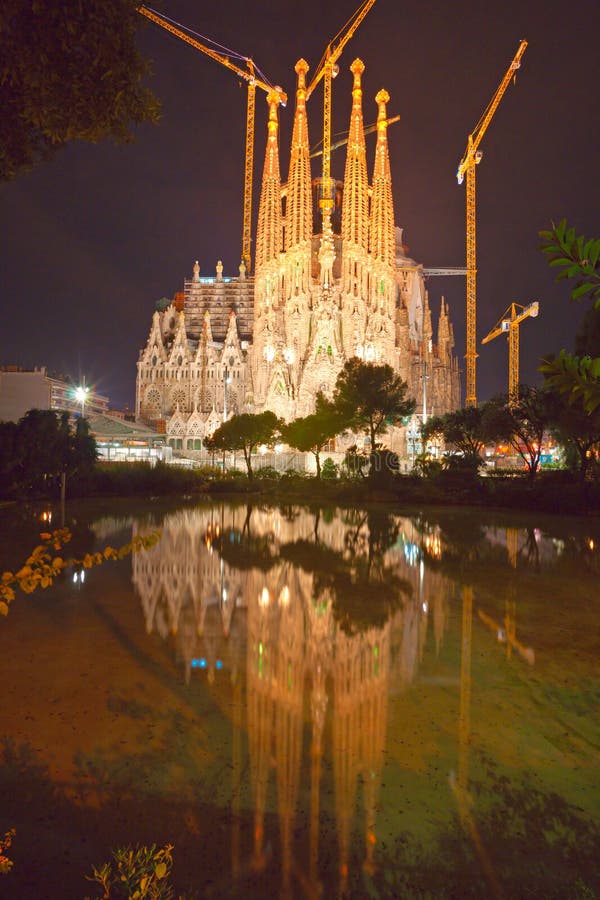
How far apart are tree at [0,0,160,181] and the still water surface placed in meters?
5.04

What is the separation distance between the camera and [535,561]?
12648 mm

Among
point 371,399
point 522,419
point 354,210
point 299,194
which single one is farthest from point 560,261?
point 354,210

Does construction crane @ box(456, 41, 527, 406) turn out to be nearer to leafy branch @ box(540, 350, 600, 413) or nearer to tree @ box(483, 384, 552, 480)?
tree @ box(483, 384, 552, 480)

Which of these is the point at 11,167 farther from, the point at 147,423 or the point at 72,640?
the point at 147,423

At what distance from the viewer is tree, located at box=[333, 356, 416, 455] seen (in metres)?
39.2

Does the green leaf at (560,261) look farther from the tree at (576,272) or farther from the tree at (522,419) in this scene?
the tree at (522,419)

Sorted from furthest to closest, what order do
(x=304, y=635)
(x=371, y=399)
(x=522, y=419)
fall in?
(x=371, y=399), (x=522, y=419), (x=304, y=635)

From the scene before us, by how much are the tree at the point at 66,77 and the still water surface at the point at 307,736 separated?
5039 mm

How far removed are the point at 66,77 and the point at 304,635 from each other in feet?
21.1

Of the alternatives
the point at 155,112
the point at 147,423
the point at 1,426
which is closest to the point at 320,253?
the point at 147,423

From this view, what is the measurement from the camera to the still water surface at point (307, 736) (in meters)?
3.11

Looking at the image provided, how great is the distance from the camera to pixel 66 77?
4.27m

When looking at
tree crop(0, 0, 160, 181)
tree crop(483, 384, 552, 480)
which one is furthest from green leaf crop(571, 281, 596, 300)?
tree crop(483, 384, 552, 480)

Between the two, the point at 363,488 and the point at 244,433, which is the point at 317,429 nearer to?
the point at 244,433
